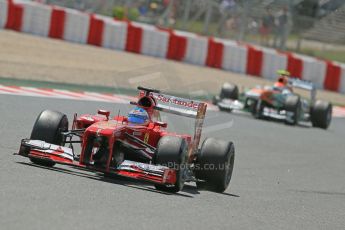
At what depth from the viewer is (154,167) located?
27.9ft

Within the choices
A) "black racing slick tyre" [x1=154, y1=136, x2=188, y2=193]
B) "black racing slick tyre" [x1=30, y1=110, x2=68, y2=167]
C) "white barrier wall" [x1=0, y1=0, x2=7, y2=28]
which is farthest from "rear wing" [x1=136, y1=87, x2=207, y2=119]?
"white barrier wall" [x1=0, y1=0, x2=7, y2=28]

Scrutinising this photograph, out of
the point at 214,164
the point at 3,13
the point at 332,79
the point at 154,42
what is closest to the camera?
the point at 214,164

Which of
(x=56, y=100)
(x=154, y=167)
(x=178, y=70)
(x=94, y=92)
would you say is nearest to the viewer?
(x=154, y=167)

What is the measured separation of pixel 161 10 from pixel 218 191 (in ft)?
77.3

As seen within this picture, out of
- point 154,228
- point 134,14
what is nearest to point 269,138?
point 154,228

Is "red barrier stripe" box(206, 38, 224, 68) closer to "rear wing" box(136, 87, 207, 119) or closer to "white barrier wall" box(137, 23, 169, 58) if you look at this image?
"white barrier wall" box(137, 23, 169, 58)

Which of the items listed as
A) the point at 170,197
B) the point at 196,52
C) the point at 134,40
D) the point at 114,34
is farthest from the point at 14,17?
the point at 170,197

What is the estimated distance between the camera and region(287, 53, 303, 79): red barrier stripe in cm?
2973

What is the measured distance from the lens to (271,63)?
30.0 meters

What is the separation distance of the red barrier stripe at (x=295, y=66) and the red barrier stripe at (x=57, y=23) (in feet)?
23.8

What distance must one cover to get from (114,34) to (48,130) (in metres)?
19.5

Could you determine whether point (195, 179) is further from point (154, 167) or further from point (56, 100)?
point (56, 100)

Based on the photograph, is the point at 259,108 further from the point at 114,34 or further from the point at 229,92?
the point at 114,34

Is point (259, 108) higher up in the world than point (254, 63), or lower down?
lower down
